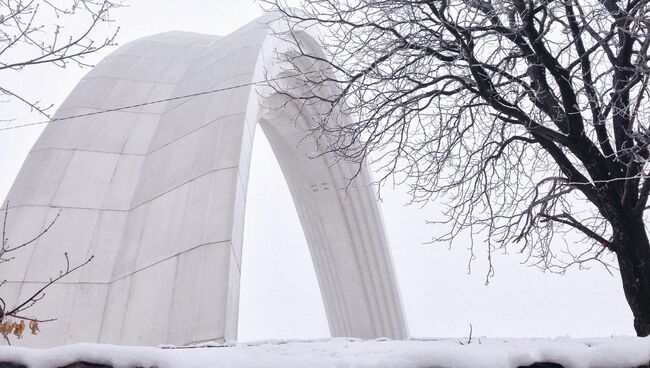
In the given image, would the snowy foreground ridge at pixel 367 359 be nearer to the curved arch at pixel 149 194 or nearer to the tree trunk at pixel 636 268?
the tree trunk at pixel 636 268

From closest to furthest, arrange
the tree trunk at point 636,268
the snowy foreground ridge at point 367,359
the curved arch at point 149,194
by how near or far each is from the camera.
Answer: the snowy foreground ridge at point 367,359 < the tree trunk at point 636,268 < the curved arch at point 149,194

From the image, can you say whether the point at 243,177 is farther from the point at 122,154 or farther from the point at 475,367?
the point at 475,367

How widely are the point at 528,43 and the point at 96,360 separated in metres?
4.31

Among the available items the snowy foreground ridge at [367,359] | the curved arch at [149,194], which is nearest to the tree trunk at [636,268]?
the snowy foreground ridge at [367,359]

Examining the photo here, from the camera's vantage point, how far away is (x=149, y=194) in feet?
40.4

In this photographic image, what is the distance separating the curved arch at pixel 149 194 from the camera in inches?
376

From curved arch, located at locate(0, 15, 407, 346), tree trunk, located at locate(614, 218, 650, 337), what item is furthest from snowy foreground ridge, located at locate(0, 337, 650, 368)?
curved arch, located at locate(0, 15, 407, 346)

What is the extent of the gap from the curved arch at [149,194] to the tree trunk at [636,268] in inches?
112

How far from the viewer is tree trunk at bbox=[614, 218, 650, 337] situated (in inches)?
175

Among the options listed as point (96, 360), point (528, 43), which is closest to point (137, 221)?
point (528, 43)

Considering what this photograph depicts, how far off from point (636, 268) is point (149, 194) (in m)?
9.68

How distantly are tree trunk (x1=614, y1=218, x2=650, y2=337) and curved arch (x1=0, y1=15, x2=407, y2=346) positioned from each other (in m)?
2.85

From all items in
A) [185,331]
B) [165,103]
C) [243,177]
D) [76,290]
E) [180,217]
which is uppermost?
[165,103]

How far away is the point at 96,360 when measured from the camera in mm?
2318
